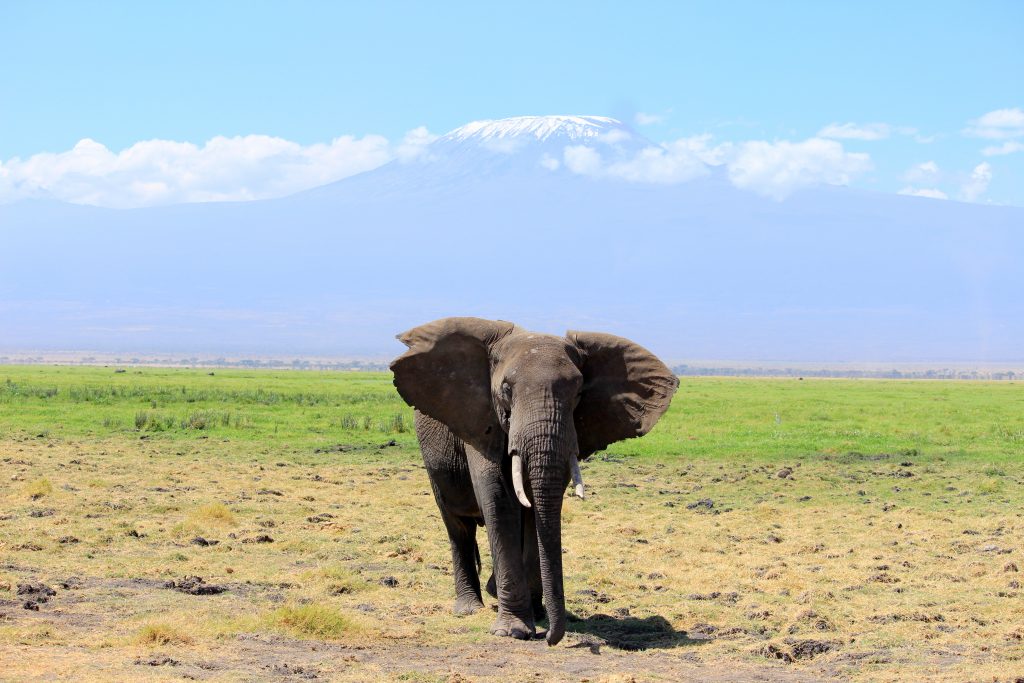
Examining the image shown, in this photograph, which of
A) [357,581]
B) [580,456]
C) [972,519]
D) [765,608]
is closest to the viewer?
[580,456]

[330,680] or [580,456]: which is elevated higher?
[580,456]

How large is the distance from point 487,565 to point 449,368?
5.11 metres

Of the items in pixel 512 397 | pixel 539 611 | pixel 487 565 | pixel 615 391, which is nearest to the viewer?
pixel 512 397

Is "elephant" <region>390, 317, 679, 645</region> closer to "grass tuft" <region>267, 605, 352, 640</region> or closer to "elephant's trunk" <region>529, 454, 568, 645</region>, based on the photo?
"elephant's trunk" <region>529, 454, 568, 645</region>

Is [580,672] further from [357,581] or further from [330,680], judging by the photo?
[357,581]

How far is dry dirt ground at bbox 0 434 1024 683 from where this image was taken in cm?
1052

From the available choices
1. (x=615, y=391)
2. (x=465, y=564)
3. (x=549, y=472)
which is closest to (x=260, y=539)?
(x=465, y=564)

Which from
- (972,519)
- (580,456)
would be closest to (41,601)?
(580,456)

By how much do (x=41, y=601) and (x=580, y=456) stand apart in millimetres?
5647

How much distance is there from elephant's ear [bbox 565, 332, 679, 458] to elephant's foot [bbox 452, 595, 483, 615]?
2294mm

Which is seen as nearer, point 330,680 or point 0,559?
point 330,680

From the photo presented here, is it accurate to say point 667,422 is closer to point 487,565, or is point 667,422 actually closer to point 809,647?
point 487,565

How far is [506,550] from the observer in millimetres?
11750

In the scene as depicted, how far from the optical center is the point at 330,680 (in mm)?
9805
